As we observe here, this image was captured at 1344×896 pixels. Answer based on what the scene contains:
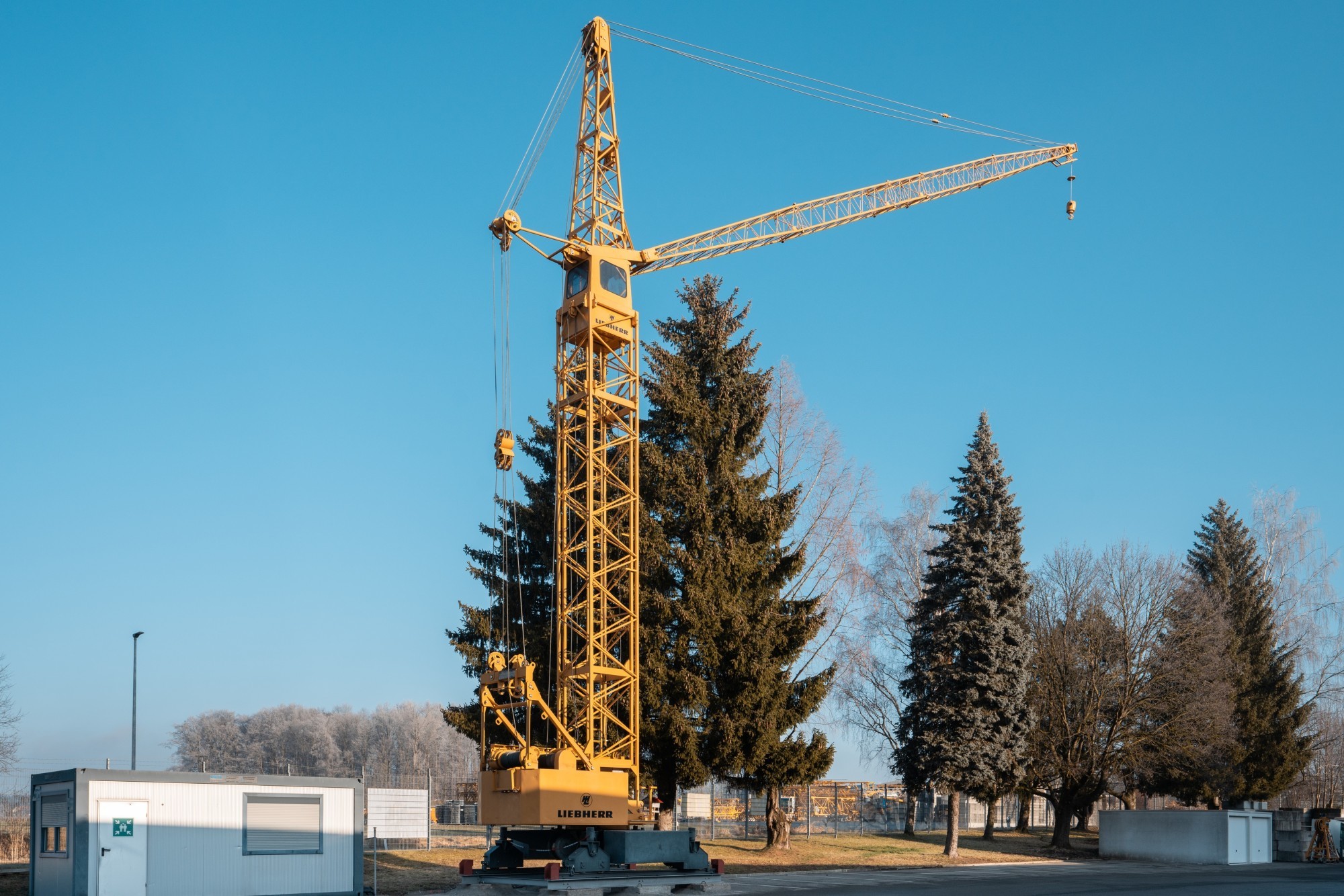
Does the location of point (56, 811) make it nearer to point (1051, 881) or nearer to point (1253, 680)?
point (1051, 881)

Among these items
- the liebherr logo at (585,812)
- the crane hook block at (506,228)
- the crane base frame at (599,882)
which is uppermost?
the crane hook block at (506,228)

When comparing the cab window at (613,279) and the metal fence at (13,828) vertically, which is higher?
the cab window at (613,279)

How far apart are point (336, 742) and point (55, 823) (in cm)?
10086

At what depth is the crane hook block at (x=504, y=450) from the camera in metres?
33.4

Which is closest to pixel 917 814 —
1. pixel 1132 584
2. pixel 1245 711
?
pixel 1245 711

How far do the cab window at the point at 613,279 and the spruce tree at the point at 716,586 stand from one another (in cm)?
439

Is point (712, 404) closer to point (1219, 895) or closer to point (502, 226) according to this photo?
point (502, 226)

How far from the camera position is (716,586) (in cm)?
3434

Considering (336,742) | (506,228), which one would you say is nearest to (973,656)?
(506,228)

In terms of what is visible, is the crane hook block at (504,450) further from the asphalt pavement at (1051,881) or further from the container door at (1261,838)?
the container door at (1261,838)

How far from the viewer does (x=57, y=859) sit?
20406mm

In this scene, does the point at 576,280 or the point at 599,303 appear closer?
the point at 599,303

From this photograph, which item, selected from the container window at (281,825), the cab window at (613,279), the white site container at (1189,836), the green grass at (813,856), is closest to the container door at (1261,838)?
the white site container at (1189,836)

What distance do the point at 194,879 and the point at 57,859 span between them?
2.30 meters
